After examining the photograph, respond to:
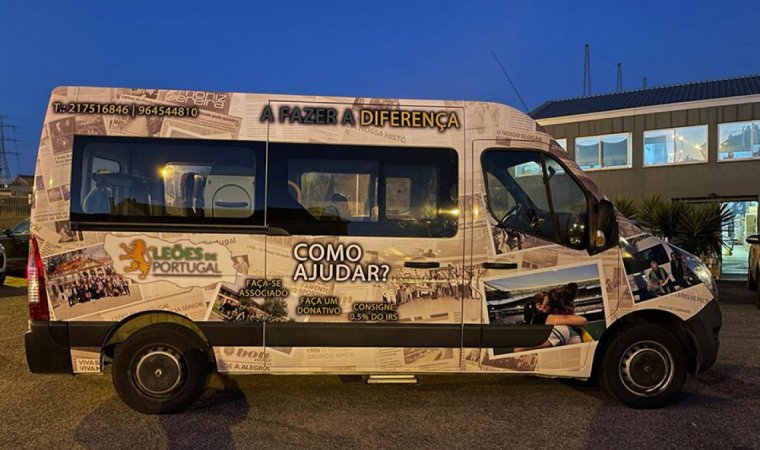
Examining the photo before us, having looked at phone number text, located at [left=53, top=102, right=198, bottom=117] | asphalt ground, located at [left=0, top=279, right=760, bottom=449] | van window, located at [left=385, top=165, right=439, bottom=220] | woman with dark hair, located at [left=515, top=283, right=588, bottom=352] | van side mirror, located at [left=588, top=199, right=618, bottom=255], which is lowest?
asphalt ground, located at [left=0, top=279, right=760, bottom=449]

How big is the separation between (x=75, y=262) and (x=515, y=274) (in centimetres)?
361

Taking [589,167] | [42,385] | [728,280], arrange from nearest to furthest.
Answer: [42,385] → [728,280] → [589,167]

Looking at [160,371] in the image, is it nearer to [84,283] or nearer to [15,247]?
[84,283]

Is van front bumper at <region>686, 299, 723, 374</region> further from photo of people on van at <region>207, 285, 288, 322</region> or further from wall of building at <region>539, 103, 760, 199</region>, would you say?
wall of building at <region>539, 103, 760, 199</region>

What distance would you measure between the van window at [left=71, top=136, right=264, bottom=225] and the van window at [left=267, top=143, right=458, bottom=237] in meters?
0.22

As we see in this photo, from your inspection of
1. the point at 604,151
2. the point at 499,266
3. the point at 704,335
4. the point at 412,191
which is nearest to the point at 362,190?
the point at 412,191

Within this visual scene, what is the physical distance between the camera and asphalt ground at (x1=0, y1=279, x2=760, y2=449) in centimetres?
397

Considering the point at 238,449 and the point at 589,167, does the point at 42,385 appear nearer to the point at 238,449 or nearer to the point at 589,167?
the point at 238,449

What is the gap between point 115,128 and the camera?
4.37m

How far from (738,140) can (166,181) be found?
20.2m

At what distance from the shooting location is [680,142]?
19375 mm

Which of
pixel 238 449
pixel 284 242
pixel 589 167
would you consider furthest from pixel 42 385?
pixel 589 167

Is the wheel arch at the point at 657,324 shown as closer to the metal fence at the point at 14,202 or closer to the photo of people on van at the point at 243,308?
the photo of people on van at the point at 243,308

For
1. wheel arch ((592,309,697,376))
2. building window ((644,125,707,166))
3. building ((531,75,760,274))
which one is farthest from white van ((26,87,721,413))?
building window ((644,125,707,166))
